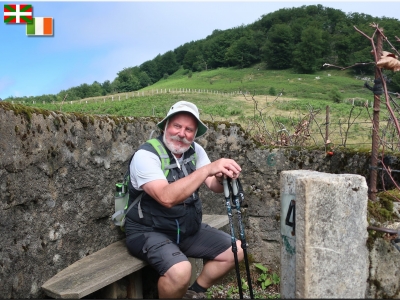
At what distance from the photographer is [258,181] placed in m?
4.94

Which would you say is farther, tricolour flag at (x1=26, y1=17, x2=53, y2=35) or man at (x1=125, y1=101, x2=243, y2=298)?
tricolour flag at (x1=26, y1=17, x2=53, y2=35)

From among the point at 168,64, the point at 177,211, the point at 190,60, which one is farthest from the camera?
the point at 168,64

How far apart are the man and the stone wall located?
49 centimetres

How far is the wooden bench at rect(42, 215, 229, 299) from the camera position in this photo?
287 cm

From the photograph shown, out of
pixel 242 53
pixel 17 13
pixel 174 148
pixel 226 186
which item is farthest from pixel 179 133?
pixel 242 53

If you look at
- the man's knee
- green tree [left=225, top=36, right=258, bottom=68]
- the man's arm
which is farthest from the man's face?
green tree [left=225, top=36, right=258, bottom=68]

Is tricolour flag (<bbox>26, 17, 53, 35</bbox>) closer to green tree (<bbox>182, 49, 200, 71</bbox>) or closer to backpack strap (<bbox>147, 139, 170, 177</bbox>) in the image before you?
backpack strap (<bbox>147, 139, 170, 177</bbox>)

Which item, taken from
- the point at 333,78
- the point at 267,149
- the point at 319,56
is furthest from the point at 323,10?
the point at 267,149

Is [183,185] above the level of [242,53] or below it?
below

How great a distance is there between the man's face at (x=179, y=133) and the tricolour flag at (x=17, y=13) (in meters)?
3.00

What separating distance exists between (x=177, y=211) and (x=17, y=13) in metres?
3.66

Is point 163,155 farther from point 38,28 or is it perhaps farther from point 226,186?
point 38,28

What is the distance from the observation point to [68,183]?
332 centimetres

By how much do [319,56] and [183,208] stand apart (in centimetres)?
7929
